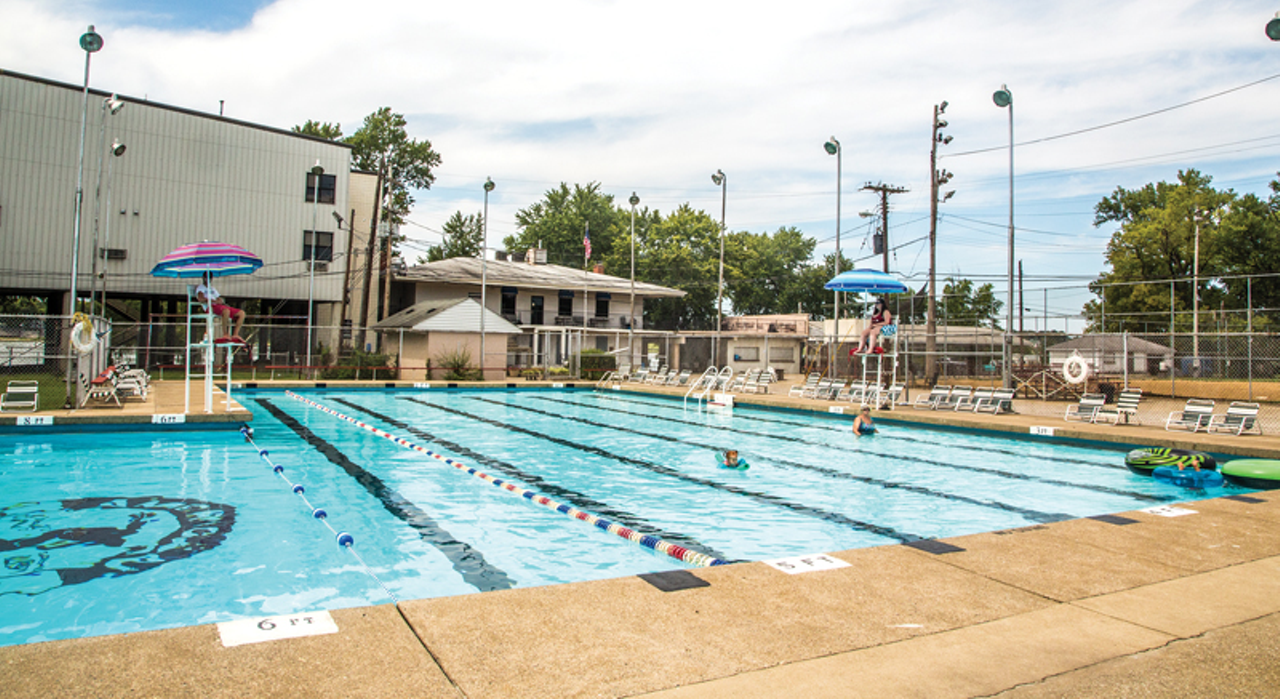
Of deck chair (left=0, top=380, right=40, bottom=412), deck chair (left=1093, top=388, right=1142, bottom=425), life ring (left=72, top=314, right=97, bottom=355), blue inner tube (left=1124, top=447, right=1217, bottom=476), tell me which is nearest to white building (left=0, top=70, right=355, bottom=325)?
deck chair (left=0, top=380, right=40, bottom=412)

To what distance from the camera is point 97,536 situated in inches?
291

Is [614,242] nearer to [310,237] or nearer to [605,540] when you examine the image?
[310,237]

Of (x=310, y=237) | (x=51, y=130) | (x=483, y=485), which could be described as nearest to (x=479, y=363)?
(x=310, y=237)

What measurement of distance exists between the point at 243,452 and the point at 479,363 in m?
19.7

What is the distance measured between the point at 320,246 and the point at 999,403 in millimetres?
30391

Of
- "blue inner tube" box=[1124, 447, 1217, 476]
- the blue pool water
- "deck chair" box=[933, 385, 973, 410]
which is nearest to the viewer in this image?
the blue pool water

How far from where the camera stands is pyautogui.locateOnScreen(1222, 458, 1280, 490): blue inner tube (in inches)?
371

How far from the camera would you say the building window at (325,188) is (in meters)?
35.4

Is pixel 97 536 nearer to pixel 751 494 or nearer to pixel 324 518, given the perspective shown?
pixel 324 518

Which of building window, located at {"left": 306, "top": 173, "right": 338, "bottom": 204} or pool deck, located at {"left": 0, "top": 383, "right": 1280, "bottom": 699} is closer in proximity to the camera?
pool deck, located at {"left": 0, "top": 383, "right": 1280, "bottom": 699}

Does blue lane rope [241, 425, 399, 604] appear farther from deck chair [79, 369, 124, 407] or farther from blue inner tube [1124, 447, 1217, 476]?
blue inner tube [1124, 447, 1217, 476]

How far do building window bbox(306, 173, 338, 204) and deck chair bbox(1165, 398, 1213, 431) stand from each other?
34166mm

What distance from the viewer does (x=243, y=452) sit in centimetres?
1280

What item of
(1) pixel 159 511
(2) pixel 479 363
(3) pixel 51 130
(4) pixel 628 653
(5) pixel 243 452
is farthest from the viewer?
(2) pixel 479 363
